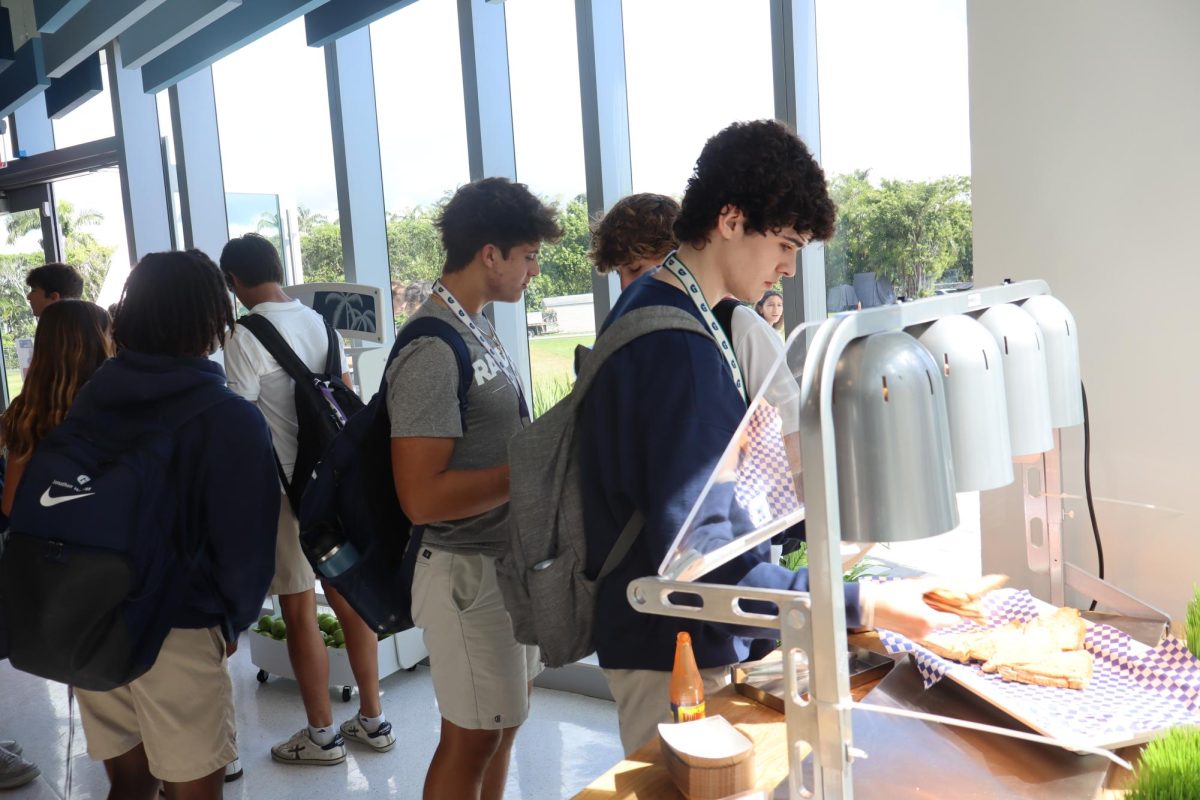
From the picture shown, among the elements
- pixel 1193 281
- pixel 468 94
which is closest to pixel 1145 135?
pixel 1193 281

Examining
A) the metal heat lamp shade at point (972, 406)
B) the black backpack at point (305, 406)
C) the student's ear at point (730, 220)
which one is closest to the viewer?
the metal heat lamp shade at point (972, 406)

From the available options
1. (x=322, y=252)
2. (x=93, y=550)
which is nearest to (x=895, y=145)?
(x=93, y=550)

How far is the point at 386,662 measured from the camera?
3863 mm

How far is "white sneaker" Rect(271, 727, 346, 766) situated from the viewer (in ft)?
10.5

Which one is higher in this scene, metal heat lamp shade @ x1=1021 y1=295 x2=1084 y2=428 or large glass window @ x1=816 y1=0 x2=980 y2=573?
large glass window @ x1=816 y1=0 x2=980 y2=573

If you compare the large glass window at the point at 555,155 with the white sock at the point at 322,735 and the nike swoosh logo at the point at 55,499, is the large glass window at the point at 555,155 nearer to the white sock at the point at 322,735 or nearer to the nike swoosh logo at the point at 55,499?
the white sock at the point at 322,735

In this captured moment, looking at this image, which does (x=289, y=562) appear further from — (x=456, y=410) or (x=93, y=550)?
(x=456, y=410)

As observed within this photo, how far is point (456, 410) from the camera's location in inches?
75.1

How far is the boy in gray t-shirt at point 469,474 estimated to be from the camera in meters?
1.90

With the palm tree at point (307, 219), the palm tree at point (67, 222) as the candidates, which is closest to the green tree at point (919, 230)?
the palm tree at point (307, 219)

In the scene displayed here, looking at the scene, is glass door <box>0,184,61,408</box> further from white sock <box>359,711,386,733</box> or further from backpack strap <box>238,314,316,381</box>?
white sock <box>359,711,386,733</box>

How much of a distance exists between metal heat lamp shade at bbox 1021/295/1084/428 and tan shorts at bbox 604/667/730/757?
60cm

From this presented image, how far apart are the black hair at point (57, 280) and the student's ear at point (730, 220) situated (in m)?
3.57

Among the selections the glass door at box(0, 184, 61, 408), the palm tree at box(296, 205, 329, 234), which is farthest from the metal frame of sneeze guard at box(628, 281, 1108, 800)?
the glass door at box(0, 184, 61, 408)
